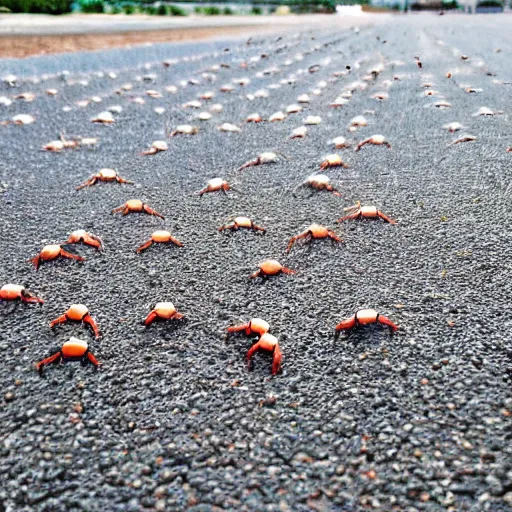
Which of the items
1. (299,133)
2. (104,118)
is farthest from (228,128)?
(104,118)

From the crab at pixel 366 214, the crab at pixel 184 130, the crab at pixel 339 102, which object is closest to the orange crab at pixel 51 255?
the crab at pixel 366 214

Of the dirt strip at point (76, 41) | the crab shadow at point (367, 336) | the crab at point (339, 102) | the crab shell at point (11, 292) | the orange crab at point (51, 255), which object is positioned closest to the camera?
the crab shadow at point (367, 336)

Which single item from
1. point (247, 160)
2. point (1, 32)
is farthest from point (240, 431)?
point (1, 32)

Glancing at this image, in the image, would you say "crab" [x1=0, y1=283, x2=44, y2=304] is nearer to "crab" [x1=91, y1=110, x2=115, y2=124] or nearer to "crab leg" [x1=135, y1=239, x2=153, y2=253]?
"crab leg" [x1=135, y1=239, x2=153, y2=253]

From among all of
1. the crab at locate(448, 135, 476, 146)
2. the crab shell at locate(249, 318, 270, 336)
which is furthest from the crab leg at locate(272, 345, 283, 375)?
the crab at locate(448, 135, 476, 146)

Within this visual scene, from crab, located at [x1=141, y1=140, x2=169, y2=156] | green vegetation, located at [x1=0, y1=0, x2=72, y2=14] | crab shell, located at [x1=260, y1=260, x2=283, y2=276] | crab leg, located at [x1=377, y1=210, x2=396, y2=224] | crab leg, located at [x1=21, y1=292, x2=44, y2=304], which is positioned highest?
green vegetation, located at [x1=0, y1=0, x2=72, y2=14]

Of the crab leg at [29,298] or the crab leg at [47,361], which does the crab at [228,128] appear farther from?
the crab leg at [47,361]
